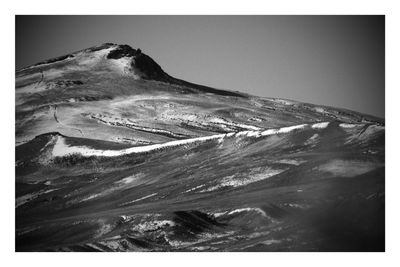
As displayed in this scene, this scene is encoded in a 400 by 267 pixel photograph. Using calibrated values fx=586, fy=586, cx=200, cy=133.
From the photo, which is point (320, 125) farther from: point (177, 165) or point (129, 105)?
point (129, 105)

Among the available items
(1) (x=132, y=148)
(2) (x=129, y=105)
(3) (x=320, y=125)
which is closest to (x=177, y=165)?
(1) (x=132, y=148)

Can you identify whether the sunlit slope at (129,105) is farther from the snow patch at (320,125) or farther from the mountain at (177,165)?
the snow patch at (320,125)

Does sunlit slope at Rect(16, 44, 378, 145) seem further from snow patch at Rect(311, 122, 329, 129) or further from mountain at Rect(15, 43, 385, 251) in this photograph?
snow patch at Rect(311, 122, 329, 129)

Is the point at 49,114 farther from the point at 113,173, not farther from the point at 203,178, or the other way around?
the point at 203,178

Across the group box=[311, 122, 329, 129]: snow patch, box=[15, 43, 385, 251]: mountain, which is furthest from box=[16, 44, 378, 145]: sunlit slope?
box=[311, 122, 329, 129]: snow patch

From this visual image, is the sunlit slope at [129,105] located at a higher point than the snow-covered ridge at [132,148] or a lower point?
higher

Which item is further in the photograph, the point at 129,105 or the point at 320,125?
the point at 129,105

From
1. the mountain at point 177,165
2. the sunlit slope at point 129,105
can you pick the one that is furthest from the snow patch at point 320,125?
the sunlit slope at point 129,105

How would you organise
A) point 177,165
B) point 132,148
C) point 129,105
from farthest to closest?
1. point 129,105
2. point 132,148
3. point 177,165
